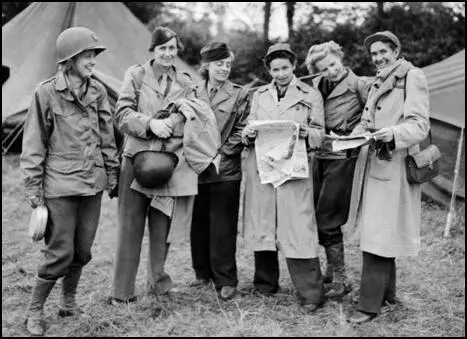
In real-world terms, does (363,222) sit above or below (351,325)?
above

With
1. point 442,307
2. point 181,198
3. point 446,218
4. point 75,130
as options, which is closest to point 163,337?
point 181,198

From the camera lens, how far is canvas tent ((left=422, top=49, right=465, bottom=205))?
6.10m

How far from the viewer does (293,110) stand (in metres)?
3.62

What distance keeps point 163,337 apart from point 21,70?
18.7 feet

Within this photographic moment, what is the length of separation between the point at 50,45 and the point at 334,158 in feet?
18.5

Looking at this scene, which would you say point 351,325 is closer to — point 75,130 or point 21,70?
point 75,130

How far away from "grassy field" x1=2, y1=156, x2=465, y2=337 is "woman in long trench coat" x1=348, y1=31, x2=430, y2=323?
Result: 10.0 inches

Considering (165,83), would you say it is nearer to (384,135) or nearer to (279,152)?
(279,152)

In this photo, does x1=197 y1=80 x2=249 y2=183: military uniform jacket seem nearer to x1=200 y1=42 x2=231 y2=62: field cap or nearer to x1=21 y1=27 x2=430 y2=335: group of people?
x1=21 y1=27 x2=430 y2=335: group of people

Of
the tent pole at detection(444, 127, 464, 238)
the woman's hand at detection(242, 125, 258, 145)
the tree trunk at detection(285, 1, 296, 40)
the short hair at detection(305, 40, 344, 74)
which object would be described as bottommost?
the tent pole at detection(444, 127, 464, 238)

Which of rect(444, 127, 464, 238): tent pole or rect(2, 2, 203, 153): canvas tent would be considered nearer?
rect(444, 127, 464, 238): tent pole

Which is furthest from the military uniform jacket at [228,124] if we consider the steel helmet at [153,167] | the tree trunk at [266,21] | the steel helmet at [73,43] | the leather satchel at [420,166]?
the tree trunk at [266,21]

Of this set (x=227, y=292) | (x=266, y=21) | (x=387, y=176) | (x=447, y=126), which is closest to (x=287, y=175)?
(x=387, y=176)

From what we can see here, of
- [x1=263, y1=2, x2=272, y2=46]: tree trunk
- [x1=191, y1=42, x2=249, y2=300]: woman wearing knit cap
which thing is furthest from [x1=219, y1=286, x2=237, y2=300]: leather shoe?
[x1=263, y1=2, x2=272, y2=46]: tree trunk
